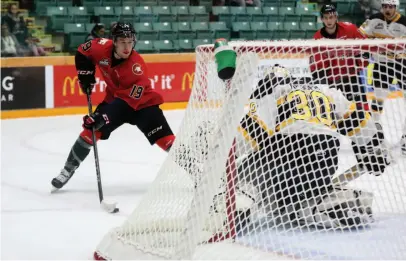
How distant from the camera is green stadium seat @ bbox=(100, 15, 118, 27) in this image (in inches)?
356

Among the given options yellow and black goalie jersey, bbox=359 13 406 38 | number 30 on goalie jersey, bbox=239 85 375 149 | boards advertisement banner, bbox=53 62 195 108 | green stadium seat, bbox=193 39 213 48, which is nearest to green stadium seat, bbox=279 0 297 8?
green stadium seat, bbox=193 39 213 48

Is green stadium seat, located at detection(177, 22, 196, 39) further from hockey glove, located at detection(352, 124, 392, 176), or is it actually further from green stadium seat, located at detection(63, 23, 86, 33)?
hockey glove, located at detection(352, 124, 392, 176)

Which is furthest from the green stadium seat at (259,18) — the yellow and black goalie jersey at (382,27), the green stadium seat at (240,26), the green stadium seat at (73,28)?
the yellow and black goalie jersey at (382,27)

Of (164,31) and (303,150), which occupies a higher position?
(164,31)

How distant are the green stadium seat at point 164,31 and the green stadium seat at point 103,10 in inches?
21.1

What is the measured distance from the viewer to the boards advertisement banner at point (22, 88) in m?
7.36

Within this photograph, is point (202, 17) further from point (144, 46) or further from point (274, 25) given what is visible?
point (144, 46)

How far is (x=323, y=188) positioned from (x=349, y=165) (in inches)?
16.8

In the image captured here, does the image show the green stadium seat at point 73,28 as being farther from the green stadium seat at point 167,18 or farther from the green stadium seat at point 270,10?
the green stadium seat at point 270,10

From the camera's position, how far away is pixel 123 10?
9.22 m

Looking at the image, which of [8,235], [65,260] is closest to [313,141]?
[65,260]

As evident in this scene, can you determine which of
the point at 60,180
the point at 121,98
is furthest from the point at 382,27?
the point at 60,180

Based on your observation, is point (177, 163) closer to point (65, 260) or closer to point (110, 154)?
point (65, 260)

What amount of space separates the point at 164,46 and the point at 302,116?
583 centimetres
